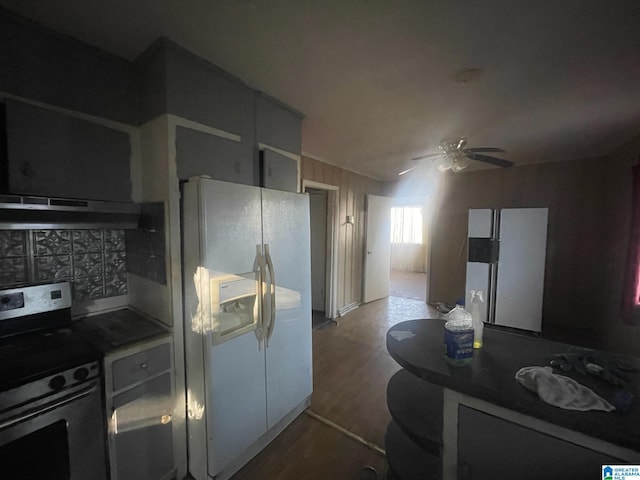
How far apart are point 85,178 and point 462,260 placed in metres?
4.91

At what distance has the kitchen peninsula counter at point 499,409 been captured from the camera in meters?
0.79

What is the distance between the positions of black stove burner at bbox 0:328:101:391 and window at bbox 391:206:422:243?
7920 mm

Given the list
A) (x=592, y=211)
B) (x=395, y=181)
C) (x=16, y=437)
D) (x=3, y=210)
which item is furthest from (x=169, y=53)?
(x=592, y=211)

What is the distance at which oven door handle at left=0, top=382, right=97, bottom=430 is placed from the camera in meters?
0.95

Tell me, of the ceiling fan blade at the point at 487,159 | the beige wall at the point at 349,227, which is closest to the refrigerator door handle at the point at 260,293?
the ceiling fan blade at the point at 487,159

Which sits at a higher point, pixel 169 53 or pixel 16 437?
pixel 169 53

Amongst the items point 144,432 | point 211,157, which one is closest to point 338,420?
point 144,432

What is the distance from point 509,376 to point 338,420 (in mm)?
1401

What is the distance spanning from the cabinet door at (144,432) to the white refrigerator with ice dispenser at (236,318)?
12 centimetres

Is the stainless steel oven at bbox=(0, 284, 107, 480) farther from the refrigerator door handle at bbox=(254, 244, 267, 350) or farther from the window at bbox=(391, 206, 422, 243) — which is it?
the window at bbox=(391, 206, 422, 243)

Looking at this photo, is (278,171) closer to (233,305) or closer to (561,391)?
(233,305)

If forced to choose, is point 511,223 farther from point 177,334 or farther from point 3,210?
point 3,210

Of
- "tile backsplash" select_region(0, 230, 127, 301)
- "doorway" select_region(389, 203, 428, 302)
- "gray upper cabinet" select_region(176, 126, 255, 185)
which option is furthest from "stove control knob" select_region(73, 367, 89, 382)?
"doorway" select_region(389, 203, 428, 302)

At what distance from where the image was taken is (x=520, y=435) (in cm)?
92
